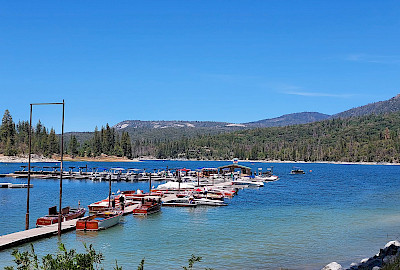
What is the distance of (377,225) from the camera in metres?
47.1

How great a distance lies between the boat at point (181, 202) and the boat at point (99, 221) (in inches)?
662

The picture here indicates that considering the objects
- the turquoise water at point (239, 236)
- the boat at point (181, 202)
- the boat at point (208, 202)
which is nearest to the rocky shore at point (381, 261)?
Result: the turquoise water at point (239, 236)

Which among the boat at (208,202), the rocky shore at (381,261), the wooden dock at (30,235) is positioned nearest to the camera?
the rocky shore at (381,261)

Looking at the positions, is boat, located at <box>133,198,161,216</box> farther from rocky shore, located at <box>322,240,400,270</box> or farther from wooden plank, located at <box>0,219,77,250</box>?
rocky shore, located at <box>322,240,400,270</box>

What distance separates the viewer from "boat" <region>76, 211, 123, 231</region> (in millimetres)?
39688

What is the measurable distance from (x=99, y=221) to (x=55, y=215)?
518 cm

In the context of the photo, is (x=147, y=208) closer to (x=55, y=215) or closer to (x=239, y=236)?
(x=55, y=215)

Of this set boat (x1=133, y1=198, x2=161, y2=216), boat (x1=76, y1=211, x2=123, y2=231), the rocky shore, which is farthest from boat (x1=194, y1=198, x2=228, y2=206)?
the rocky shore

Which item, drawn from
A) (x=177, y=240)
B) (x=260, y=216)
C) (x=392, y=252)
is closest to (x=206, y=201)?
(x=260, y=216)

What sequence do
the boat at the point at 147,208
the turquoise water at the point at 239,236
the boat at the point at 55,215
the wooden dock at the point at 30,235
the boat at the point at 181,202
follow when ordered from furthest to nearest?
1. the boat at the point at 181,202
2. the boat at the point at 147,208
3. the boat at the point at 55,215
4. the wooden dock at the point at 30,235
5. the turquoise water at the point at 239,236

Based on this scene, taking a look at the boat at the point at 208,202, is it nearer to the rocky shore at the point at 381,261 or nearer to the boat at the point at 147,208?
the boat at the point at 147,208

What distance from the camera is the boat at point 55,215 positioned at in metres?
40.3

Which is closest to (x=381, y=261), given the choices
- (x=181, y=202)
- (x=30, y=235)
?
(x=30, y=235)

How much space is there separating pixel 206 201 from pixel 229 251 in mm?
30848
